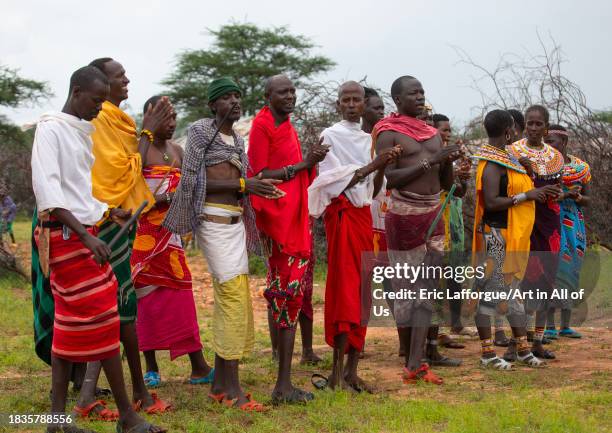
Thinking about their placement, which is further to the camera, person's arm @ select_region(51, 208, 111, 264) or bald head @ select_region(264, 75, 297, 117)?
bald head @ select_region(264, 75, 297, 117)

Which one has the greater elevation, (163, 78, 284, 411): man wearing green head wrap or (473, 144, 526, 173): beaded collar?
(473, 144, 526, 173): beaded collar

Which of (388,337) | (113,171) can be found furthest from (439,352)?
(113,171)

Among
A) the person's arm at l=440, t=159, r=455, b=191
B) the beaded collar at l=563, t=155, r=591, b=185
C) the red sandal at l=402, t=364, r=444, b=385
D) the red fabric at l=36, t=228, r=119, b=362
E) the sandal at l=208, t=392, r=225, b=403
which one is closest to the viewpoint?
the red fabric at l=36, t=228, r=119, b=362

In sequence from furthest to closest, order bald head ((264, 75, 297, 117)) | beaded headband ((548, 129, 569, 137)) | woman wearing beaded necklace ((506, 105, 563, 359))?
beaded headband ((548, 129, 569, 137))
woman wearing beaded necklace ((506, 105, 563, 359))
bald head ((264, 75, 297, 117))

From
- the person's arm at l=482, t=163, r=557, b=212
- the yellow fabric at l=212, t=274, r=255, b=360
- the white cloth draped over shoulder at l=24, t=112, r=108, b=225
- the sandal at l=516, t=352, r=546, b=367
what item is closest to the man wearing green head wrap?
the yellow fabric at l=212, t=274, r=255, b=360

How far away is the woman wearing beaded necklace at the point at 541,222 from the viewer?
21.3 ft

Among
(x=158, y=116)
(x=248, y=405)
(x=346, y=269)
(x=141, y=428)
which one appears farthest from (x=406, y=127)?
(x=141, y=428)

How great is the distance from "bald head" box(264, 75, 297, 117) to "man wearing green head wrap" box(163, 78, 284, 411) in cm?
27

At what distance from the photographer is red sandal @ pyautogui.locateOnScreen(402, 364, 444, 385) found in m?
5.59

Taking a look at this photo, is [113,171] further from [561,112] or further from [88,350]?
[561,112]

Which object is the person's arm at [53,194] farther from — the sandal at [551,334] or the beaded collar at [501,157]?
the sandal at [551,334]

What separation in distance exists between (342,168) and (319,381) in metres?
1.52

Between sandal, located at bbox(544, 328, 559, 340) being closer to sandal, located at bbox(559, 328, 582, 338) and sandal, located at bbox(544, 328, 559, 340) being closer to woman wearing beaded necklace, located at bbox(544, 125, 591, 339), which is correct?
woman wearing beaded necklace, located at bbox(544, 125, 591, 339)

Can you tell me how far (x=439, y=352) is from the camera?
6875 mm
